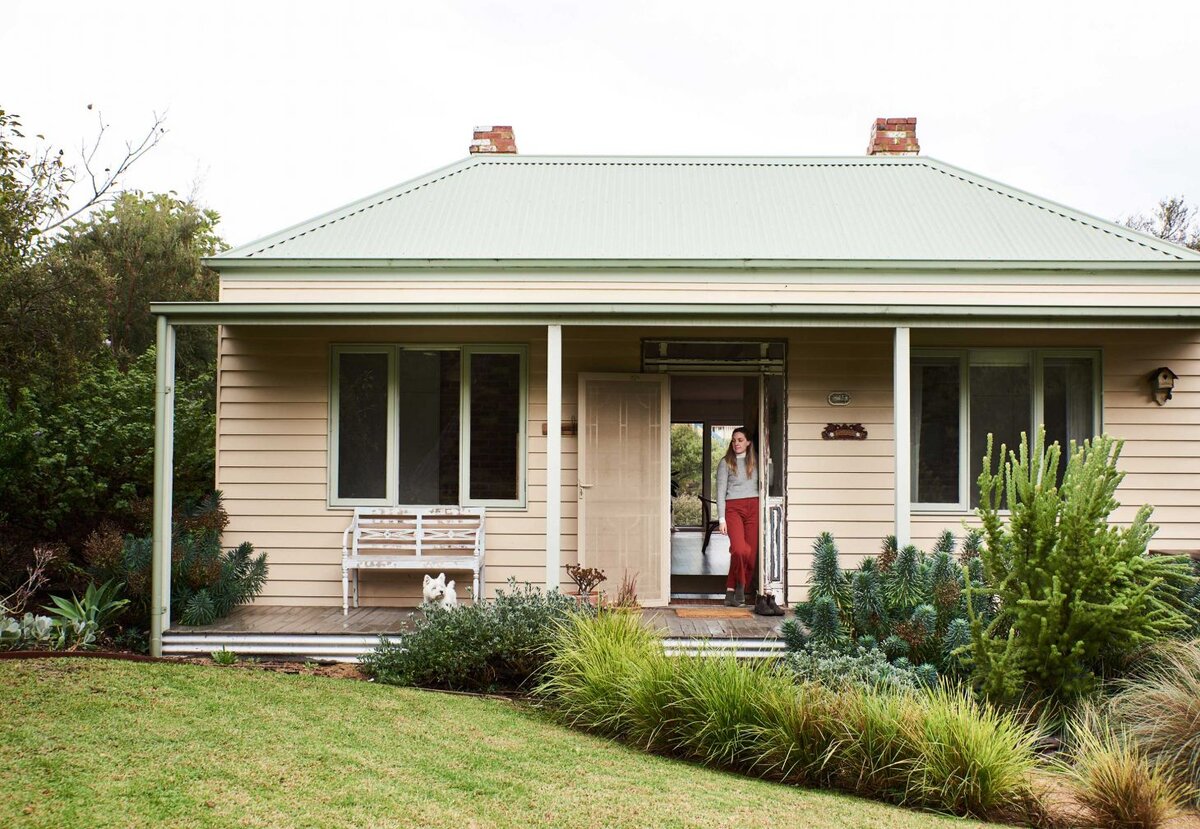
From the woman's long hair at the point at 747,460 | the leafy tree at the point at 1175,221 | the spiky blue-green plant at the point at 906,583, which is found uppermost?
the leafy tree at the point at 1175,221

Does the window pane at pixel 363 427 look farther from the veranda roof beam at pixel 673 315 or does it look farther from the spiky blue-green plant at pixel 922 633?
the spiky blue-green plant at pixel 922 633

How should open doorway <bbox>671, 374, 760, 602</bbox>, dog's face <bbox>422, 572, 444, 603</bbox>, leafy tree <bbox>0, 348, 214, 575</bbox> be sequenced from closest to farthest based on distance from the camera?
dog's face <bbox>422, 572, 444, 603</bbox>, open doorway <bbox>671, 374, 760, 602</bbox>, leafy tree <bbox>0, 348, 214, 575</bbox>

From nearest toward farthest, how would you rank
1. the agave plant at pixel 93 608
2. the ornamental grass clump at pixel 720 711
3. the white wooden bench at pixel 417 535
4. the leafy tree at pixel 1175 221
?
the ornamental grass clump at pixel 720 711 → the agave plant at pixel 93 608 → the white wooden bench at pixel 417 535 → the leafy tree at pixel 1175 221

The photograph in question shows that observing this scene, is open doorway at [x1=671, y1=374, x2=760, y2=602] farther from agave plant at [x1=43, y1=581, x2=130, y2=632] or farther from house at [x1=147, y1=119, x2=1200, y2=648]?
agave plant at [x1=43, y1=581, x2=130, y2=632]

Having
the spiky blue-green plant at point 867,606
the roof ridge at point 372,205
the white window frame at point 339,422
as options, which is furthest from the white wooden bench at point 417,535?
the spiky blue-green plant at point 867,606

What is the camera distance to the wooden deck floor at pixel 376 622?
22.5 feet

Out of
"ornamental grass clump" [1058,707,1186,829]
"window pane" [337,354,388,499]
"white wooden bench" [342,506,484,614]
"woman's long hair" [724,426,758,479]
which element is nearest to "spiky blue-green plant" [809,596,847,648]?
"ornamental grass clump" [1058,707,1186,829]

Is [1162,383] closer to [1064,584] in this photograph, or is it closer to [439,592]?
[1064,584]

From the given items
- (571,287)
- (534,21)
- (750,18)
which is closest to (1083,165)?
(750,18)

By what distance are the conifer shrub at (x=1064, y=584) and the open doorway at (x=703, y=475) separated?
3.25 metres

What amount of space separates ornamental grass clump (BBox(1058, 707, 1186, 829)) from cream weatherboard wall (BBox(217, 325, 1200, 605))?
378 cm

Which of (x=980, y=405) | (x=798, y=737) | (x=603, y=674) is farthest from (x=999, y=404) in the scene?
(x=603, y=674)

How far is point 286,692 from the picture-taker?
5.66 m

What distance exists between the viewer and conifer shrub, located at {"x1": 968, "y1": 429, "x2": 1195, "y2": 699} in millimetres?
5145
